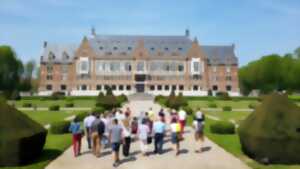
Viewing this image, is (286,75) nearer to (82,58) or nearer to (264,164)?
(82,58)

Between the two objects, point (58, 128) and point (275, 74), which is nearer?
point (58, 128)

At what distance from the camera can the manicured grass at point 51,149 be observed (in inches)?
558

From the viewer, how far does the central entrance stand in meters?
91.4

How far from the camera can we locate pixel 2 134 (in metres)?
13.4

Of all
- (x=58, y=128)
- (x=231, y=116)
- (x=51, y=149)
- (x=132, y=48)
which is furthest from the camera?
(x=132, y=48)

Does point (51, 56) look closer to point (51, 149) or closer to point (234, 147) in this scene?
point (51, 149)

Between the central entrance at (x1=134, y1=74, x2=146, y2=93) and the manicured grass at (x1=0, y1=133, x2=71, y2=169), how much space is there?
68230 millimetres

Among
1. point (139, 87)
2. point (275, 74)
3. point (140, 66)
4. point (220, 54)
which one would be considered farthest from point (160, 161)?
point (220, 54)

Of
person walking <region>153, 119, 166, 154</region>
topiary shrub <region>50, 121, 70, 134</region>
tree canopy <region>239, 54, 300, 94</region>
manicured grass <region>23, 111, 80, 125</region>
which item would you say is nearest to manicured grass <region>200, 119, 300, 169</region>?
person walking <region>153, 119, 166, 154</region>

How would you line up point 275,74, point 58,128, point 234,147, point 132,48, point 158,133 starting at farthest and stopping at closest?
point 132,48, point 275,74, point 58,128, point 234,147, point 158,133

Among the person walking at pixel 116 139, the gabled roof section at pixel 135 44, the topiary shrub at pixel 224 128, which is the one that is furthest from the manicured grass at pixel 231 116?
the gabled roof section at pixel 135 44

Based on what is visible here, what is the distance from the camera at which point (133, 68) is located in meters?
92.2

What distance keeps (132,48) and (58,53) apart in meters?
19.0

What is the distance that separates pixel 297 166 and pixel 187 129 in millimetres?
11958
